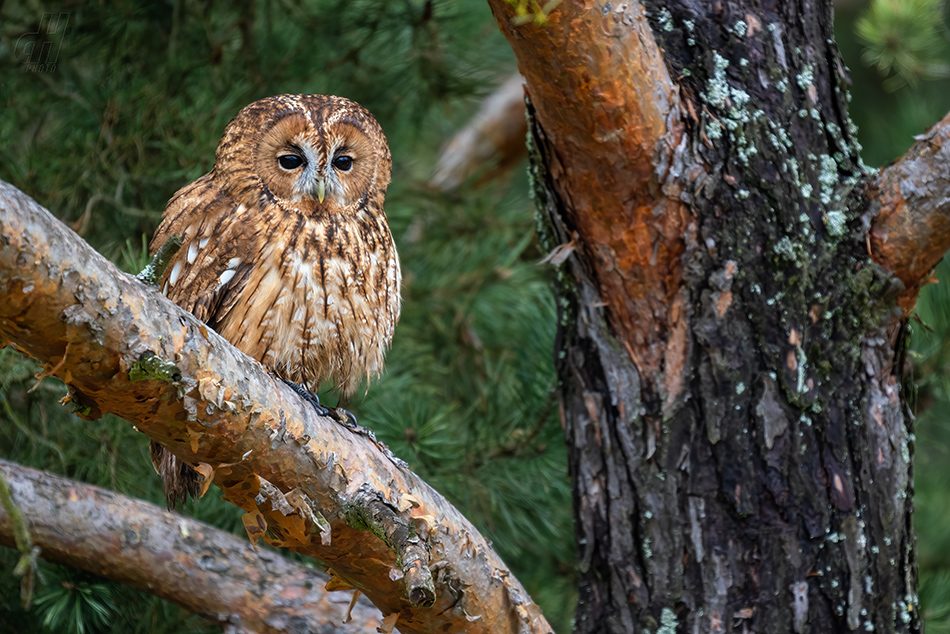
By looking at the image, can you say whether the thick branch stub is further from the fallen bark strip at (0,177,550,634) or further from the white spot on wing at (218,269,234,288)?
the white spot on wing at (218,269,234,288)

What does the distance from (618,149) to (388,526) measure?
2.49ft

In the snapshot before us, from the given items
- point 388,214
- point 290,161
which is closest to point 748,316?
point 290,161

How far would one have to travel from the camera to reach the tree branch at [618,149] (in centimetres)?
137

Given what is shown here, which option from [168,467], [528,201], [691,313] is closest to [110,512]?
[168,467]

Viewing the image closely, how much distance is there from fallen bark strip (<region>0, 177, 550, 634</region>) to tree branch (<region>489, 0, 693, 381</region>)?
550mm

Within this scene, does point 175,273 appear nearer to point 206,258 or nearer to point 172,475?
point 206,258

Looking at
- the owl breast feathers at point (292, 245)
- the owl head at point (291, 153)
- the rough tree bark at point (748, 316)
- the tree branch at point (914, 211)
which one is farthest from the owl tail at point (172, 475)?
the tree branch at point (914, 211)

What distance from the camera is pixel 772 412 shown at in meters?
1.53

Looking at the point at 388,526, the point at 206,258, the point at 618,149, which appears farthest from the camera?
the point at 206,258

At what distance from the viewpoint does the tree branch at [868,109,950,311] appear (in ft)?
4.82

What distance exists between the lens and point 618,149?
58.5 inches

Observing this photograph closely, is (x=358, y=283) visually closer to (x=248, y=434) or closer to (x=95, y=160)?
(x=248, y=434)

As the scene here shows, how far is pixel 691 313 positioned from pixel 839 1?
10.3 feet

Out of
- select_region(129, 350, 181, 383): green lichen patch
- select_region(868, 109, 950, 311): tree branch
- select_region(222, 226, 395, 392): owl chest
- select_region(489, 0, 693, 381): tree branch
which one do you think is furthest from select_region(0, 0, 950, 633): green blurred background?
select_region(129, 350, 181, 383): green lichen patch
